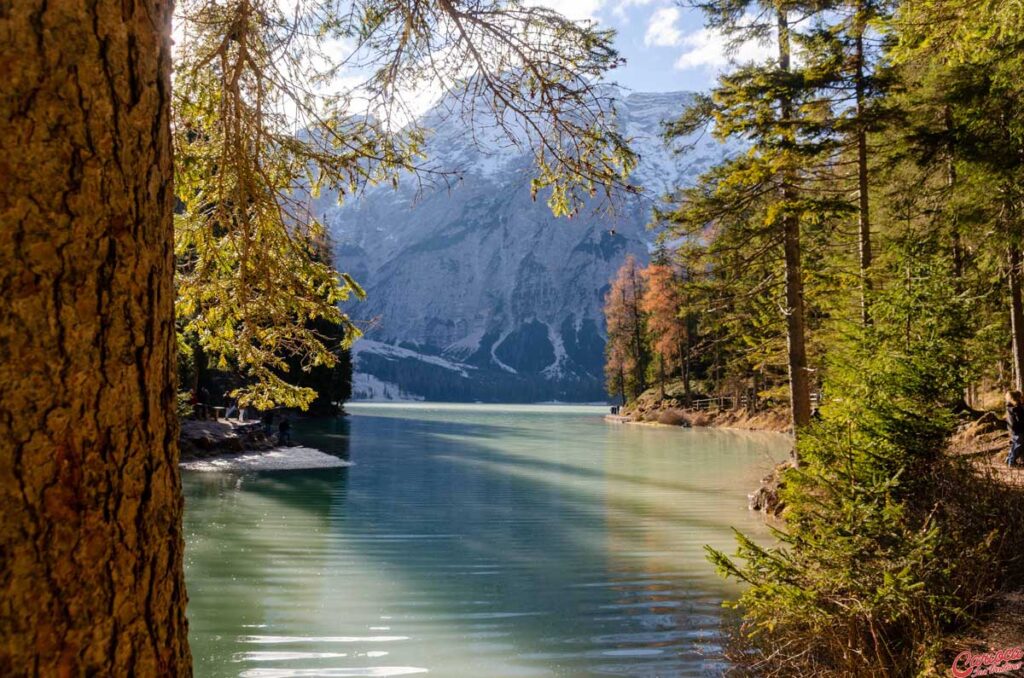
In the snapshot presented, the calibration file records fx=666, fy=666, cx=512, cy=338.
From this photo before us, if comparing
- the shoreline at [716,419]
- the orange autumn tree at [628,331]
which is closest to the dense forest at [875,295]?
the shoreline at [716,419]

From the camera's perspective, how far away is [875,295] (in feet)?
20.7

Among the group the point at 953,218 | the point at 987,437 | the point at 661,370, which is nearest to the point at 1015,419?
the point at 987,437

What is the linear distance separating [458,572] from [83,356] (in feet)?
26.4

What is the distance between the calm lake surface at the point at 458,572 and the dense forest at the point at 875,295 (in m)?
1.50

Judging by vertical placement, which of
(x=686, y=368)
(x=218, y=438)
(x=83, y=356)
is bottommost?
(x=218, y=438)

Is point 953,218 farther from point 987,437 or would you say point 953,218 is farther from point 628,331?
point 628,331

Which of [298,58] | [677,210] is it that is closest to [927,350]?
[298,58]

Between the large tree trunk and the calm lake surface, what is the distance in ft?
15.3

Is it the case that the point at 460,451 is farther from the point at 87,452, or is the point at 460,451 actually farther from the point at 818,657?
the point at 87,452

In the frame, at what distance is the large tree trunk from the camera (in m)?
1.37

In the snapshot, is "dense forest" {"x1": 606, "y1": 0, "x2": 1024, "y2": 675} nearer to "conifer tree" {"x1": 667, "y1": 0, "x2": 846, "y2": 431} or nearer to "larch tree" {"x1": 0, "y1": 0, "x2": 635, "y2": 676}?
"conifer tree" {"x1": 667, "y1": 0, "x2": 846, "y2": 431}

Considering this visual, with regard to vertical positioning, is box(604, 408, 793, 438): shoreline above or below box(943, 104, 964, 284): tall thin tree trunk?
below

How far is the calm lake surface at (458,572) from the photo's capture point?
5.98 m

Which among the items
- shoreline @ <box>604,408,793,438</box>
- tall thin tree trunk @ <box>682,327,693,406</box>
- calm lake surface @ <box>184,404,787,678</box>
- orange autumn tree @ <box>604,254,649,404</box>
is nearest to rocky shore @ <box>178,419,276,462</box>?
calm lake surface @ <box>184,404,787,678</box>
